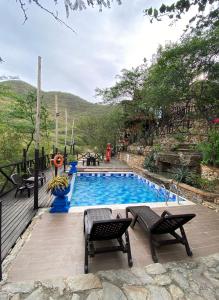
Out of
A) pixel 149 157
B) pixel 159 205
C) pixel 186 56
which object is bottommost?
pixel 159 205

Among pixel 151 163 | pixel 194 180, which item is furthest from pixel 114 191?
pixel 194 180

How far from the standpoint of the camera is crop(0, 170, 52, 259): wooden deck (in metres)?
3.32

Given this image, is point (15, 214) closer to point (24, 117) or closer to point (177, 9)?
point (177, 9)

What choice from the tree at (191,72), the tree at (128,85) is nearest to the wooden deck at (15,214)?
the tree at (191,72)

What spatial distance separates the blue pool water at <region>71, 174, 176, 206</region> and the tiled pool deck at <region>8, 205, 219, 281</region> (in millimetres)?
2396

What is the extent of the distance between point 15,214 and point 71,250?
210 cm

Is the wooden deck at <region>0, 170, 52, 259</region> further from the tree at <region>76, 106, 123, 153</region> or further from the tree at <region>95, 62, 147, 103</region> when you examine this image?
the tree at <region>76, 106, 123, 153</region>

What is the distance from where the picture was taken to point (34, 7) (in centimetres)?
171

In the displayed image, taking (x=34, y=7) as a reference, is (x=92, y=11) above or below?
above

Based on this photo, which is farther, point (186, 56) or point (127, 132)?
point (127, 132)

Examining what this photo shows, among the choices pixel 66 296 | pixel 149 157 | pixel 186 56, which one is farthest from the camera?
pixel 149 157

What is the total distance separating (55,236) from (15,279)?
1.12 meters

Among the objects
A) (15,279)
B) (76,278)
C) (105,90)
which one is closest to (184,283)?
(76,278)

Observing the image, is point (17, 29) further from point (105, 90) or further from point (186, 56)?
point (105, 90)
